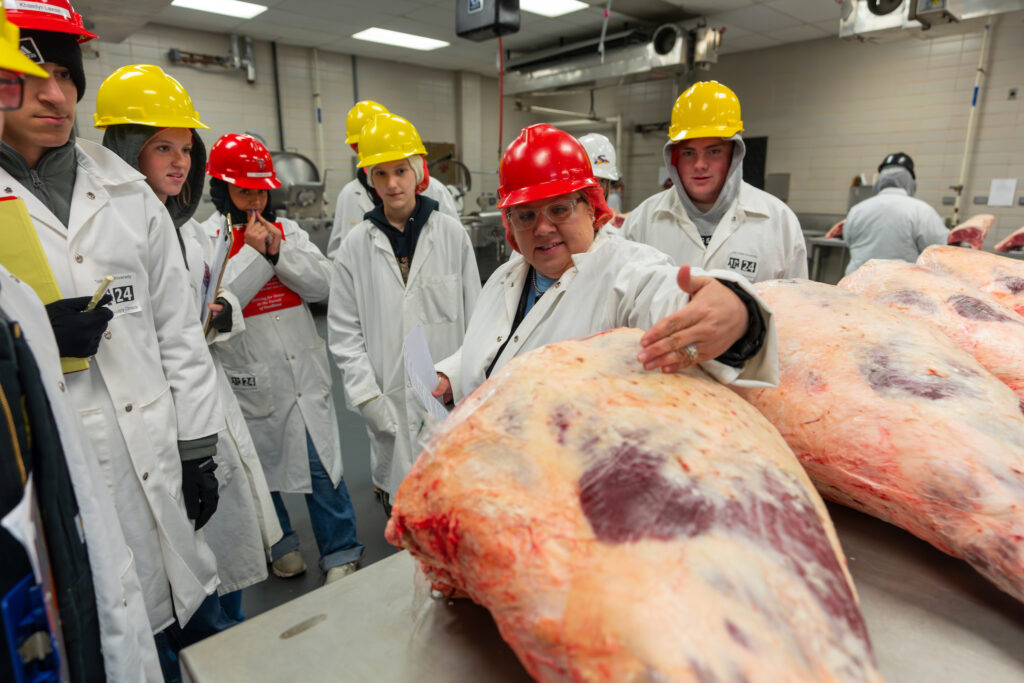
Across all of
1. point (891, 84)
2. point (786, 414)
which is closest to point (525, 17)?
point (891, 84)

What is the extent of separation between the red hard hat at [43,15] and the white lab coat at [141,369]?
0.31 m

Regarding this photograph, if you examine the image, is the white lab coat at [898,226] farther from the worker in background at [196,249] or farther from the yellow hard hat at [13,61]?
the yellow hard hat at [13,61]

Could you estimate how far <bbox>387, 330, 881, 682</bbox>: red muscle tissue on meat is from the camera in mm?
600

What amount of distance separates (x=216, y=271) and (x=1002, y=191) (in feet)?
27.5

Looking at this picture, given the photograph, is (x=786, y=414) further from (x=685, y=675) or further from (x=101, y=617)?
(x=101, y=617)

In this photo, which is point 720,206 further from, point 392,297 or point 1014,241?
point 1014,241

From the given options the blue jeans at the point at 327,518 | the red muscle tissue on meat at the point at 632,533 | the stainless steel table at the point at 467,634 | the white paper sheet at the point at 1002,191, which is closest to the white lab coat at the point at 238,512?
the blue jeans at the point at 327,518

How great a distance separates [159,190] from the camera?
191 centimetres

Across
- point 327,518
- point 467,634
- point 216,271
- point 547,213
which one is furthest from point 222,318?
point 467,634

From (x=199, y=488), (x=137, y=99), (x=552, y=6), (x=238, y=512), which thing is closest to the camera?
(x=199, y=488)

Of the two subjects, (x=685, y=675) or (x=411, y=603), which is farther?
(x=411, y=603)

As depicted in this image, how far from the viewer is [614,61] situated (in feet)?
22.6

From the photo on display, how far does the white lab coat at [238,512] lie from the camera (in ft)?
6.68

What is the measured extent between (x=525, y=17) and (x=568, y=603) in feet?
25.7
